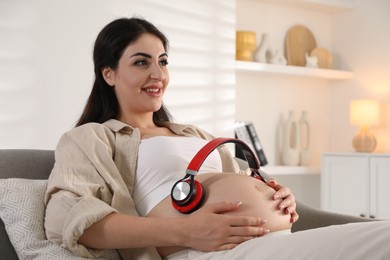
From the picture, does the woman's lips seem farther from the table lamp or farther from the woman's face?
the table lamp

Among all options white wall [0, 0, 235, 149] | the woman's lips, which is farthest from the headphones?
white wall [0, 0, 235, 149]

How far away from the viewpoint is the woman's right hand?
149 centimetres

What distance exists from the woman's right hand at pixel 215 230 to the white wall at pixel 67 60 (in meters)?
1.90

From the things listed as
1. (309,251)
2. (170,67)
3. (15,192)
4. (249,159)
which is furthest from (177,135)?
(170,67)

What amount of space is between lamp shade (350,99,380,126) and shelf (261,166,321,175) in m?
0.46

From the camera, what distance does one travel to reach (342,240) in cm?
125

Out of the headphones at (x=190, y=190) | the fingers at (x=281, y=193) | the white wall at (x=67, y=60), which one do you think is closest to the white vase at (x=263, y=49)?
the white wall at (x=67, y=60)

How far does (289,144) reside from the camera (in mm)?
4789

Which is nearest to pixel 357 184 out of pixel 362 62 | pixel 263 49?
pixel 362 62

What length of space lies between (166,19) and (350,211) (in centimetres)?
191

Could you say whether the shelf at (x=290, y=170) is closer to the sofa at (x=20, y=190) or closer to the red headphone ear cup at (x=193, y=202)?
the sofa at (x=20, y=190)

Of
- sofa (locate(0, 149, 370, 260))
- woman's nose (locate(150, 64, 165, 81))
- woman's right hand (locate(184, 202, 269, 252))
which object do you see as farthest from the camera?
woman's nose (locate(150, 64, 165, 81))

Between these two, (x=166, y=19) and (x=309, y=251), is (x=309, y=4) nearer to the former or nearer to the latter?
(x=166, y=19)

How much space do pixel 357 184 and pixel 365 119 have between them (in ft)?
1.60
